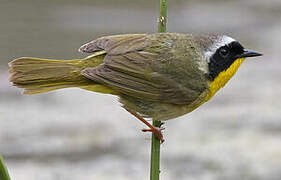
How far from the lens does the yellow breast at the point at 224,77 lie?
3637mm

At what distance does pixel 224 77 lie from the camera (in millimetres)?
3707

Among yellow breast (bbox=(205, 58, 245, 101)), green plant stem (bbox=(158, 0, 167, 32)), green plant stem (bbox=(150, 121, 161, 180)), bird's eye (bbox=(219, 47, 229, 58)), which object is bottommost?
green plant stem (bbox=(150, 121, 161, 180))

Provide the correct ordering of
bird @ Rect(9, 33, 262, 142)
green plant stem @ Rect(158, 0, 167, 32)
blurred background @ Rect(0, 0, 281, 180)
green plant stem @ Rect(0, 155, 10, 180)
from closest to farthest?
1. green plant stem @ Rect(0, 155, 10, 180)
2. green plant stem @ Rect(158, 0, 167, 32)
3. bird @ Rect(9, 33, 262, 142)
4. blurred background @ Rect(0, 0, 281, 180)

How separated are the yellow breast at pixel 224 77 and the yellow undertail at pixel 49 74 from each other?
21.7 inches

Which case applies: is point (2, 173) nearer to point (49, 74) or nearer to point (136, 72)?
point (49, 74)

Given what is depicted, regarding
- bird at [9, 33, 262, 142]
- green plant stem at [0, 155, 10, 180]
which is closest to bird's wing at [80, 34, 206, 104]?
bird at [9, 33, 262, 142]

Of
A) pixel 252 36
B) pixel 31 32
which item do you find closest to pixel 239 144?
pixel 252 36

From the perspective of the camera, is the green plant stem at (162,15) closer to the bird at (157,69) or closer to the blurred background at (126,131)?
the bird at (157,69)

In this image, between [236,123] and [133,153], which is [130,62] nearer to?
[133,153]

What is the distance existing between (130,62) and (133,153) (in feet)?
7.34

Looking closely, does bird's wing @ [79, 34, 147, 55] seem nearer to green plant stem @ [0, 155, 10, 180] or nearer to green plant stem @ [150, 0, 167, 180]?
green plant stem @ [150, 0, 167, 180]

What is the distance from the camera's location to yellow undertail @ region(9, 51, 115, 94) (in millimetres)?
3254

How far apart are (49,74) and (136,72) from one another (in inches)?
19.1

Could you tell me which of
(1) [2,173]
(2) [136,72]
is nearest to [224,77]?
(2) [136,72]
